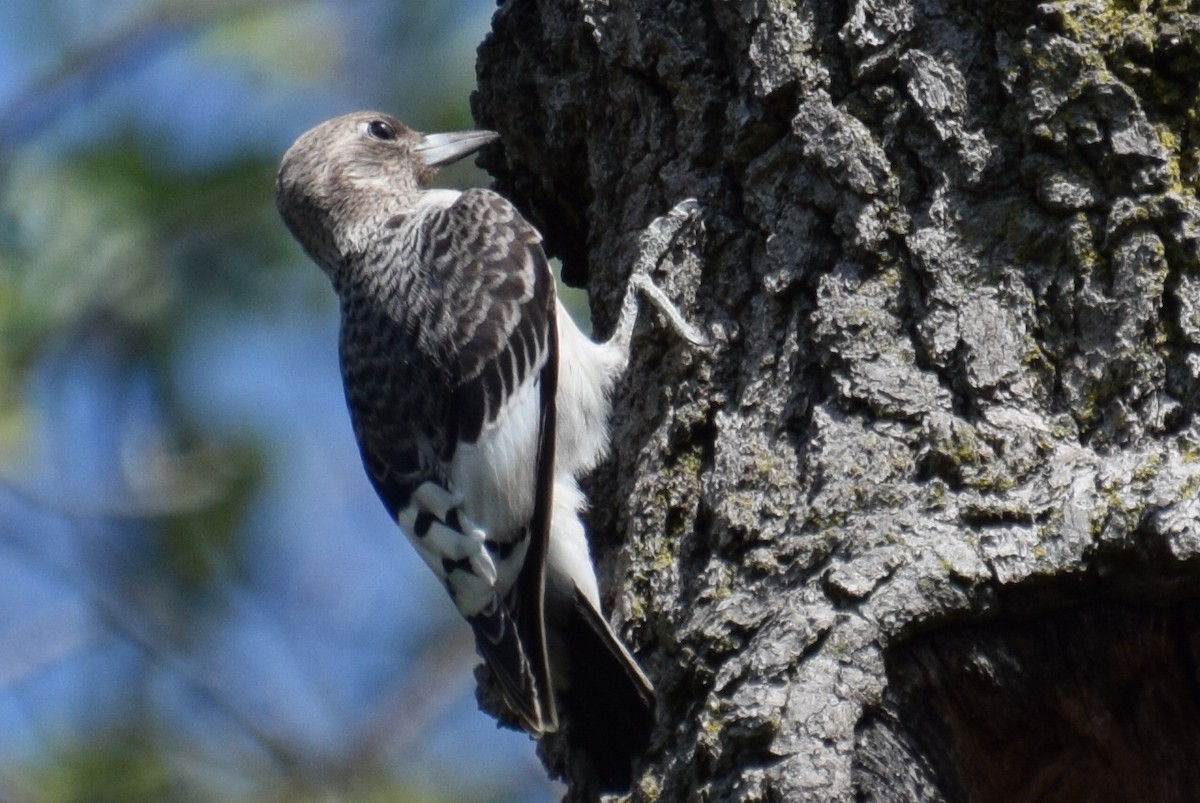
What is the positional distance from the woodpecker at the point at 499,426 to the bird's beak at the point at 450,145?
1 centimetres

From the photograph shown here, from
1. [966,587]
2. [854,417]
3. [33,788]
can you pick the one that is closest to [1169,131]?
[854,417]

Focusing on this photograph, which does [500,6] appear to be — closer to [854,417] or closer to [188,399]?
[854,417]

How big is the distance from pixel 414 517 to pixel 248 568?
3486 millimetres

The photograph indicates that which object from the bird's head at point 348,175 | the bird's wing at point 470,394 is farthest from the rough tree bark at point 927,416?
the bird's head at point 348,175

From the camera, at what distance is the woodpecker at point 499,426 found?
3.58 metres

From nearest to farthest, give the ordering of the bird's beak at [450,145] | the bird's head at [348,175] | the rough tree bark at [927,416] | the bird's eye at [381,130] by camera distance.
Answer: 1. the rough tree bark at [927,416]
2. the bird's beak at [450,145]
3. the bird's head at [348,175]
4. the bird's eye at [381,130]

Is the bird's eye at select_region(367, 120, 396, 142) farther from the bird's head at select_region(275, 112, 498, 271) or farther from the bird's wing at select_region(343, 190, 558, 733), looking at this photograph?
the bird's wing at select_region(343, 190, 558, 733)

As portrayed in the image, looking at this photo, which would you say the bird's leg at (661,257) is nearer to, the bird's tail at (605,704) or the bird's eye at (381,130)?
the bird's tail at (605,704)

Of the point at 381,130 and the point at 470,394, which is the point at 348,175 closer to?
the point at 381,130

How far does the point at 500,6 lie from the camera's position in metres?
4.49

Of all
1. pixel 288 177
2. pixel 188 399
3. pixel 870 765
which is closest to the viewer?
pixel 870 765

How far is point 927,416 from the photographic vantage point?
2988 millimetres

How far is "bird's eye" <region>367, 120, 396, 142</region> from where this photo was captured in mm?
5426

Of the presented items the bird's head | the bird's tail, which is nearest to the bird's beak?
the bird's head
